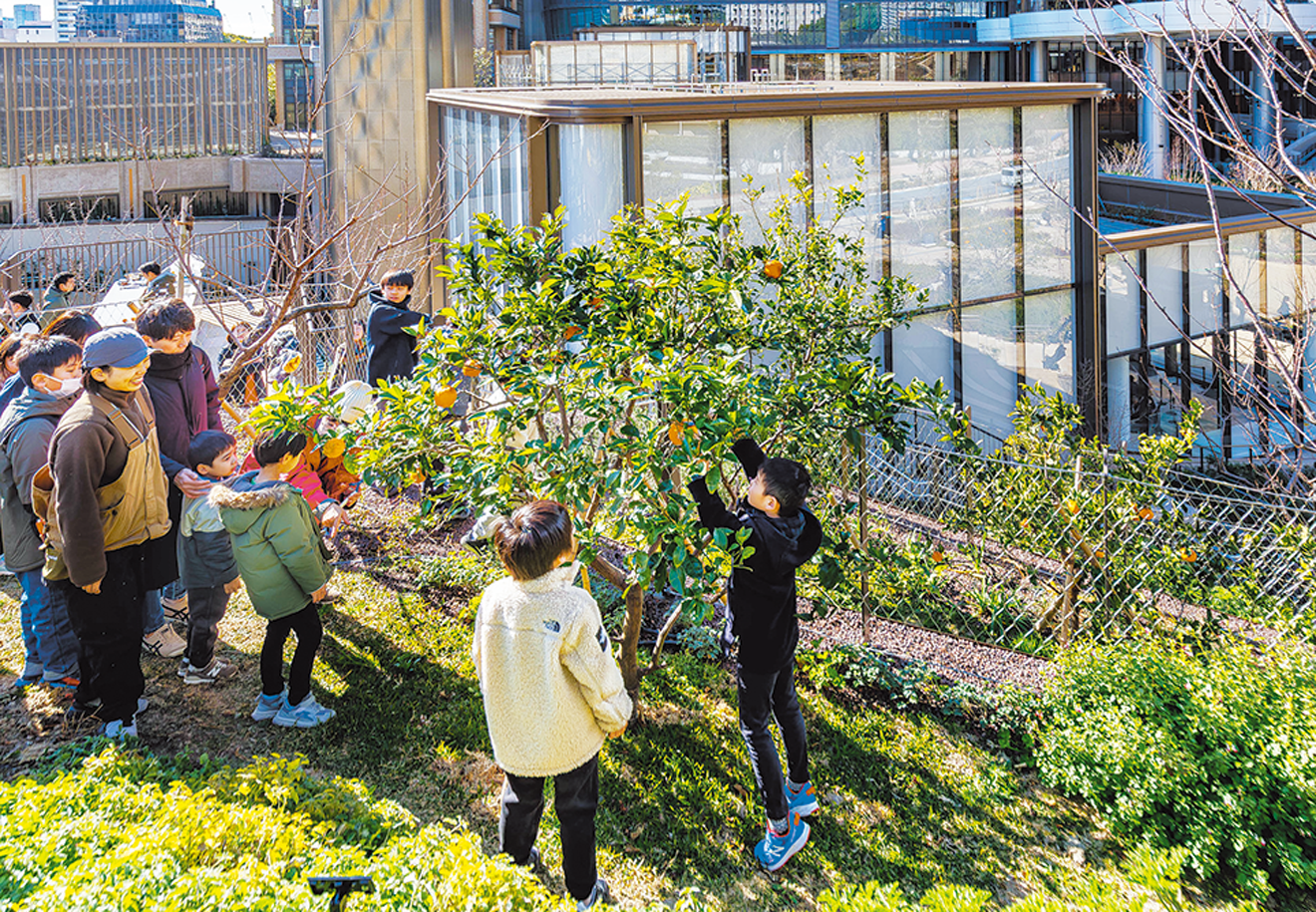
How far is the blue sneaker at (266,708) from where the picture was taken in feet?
16.2

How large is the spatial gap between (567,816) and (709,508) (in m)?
1.19

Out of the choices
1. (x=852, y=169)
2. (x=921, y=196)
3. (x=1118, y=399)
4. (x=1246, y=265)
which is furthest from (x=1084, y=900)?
(x=1246, y=265)

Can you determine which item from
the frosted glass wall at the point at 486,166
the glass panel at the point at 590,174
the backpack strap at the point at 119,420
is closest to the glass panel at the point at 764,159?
the glass panel at the point at 590,174

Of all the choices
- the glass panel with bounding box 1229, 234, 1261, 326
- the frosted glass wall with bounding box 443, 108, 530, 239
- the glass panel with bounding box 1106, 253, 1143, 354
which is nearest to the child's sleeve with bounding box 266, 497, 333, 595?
the frosted glass wall with bounding box 443, 108, 530, 239

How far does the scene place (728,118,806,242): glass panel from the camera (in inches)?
398

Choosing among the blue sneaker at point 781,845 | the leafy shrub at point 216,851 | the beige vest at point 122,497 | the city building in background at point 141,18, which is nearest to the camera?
the leafy shrub at point 216,851

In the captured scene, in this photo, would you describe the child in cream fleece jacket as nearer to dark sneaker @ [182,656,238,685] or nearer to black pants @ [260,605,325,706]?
black pants @ [260,605,325,706]

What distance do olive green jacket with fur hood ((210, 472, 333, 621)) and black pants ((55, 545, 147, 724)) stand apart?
459 millimetres

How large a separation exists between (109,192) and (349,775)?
3061 cm

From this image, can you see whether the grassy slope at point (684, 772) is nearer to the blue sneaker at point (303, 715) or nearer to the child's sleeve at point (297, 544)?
the blue sneaker at point (303, 715)

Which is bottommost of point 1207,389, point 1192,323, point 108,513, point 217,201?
point 1207,389

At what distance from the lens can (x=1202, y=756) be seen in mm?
4191

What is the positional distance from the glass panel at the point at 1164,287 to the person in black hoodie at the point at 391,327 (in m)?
10.3

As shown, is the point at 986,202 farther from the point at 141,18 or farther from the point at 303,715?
the point at 141,18
